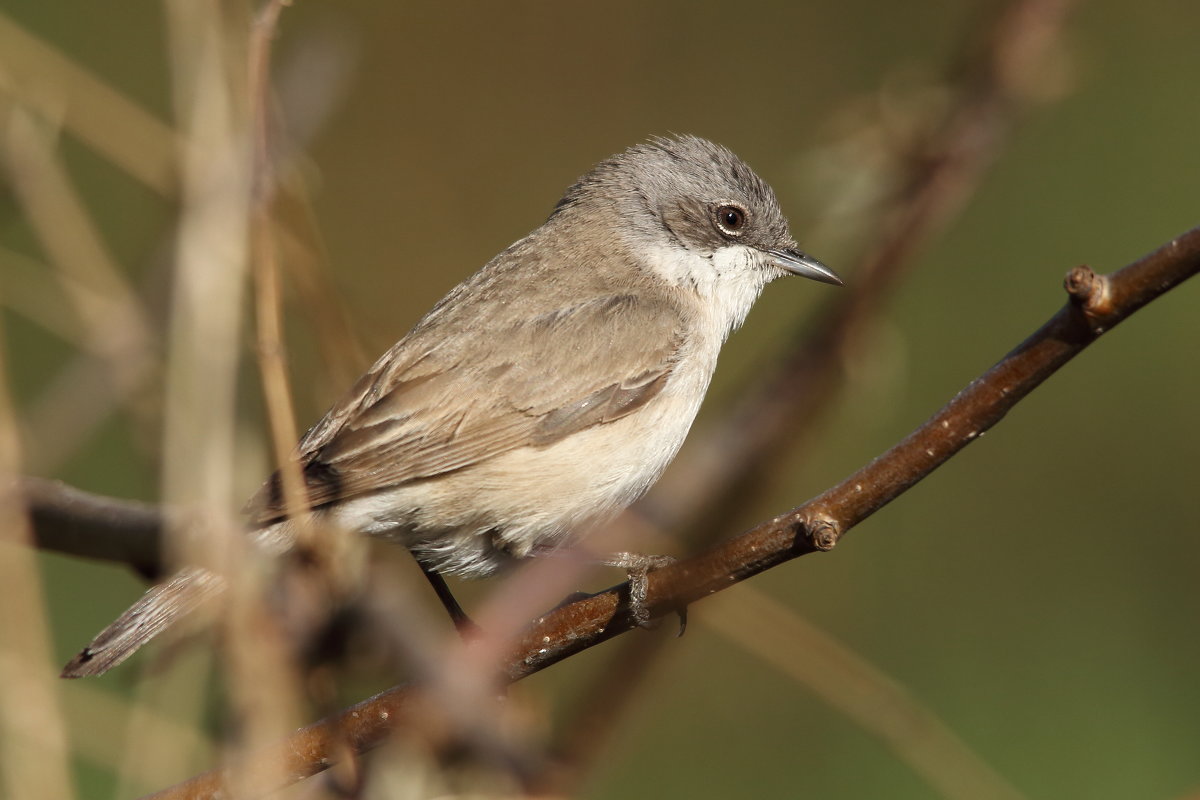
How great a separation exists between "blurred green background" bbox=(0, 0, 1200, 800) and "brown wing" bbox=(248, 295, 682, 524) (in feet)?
1.03

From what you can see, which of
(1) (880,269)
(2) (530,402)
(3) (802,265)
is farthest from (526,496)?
(1) (880,269)

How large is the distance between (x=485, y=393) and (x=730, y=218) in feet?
4.05

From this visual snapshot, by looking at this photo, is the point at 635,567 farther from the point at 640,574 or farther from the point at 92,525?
the point at 92,525

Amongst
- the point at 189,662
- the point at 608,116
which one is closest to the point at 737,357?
the point at 608,116

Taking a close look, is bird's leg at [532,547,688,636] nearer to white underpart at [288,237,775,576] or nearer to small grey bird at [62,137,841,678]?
small grey bird at [62,137,841,678]

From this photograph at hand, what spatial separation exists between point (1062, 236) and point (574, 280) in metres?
3.14

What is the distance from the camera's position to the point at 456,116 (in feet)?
24.7

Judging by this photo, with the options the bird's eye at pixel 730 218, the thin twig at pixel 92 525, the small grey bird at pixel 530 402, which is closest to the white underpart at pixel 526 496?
the small grey bird at pixel 530 402

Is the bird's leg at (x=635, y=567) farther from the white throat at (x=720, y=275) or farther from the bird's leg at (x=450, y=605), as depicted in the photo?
the white throat at (x=720, y=275)

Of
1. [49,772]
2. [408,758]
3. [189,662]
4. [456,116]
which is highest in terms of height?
[456,116]

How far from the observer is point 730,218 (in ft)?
15.4

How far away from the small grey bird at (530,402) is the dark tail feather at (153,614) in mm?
264

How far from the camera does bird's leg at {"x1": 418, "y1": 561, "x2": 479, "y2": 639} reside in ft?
14.0

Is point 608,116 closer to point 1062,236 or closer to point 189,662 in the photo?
point 1062,236
